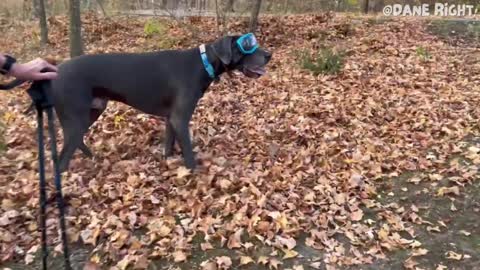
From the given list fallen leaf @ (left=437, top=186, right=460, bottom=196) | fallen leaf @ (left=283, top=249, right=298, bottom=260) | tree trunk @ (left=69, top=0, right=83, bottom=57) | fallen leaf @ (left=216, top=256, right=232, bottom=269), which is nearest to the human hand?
fallen leaf @ (left=216, top=256, right=232, bottom=269)

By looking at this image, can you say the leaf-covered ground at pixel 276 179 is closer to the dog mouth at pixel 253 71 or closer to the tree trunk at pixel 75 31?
the dog mouth at pixel 253 71

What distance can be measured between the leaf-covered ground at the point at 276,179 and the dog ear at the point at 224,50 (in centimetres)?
104

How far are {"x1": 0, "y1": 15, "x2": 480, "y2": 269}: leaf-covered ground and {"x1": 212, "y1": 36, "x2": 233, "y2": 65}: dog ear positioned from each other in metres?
1.04

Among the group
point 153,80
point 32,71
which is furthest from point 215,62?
point 32,71

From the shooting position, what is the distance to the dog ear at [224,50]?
4.78 metres

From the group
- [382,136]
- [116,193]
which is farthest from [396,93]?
[116,193]

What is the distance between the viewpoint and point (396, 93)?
7.76 m

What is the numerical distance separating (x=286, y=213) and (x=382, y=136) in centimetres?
235

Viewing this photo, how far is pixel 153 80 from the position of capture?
489 centimetres

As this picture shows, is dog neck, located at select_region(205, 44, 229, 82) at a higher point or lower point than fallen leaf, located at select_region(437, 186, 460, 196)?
higher

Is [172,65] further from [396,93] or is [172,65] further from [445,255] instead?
[396,93]

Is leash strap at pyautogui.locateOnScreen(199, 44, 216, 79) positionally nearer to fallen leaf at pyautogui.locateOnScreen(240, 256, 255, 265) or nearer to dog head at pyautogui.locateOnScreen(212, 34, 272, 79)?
dog head at pyautogui.locateOnScreen(212, 34, 272, 79)

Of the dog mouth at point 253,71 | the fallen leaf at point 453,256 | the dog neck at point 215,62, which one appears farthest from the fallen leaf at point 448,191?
the dog neck at point 215,62

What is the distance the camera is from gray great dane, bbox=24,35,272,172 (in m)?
4.65
